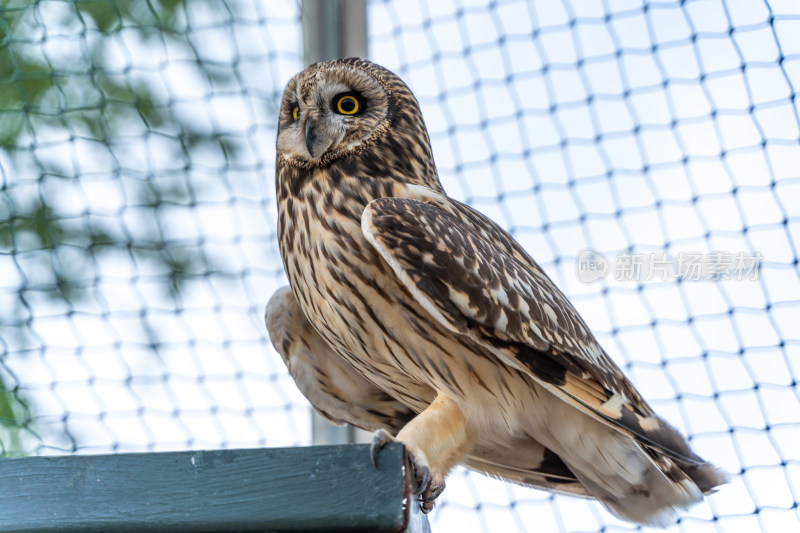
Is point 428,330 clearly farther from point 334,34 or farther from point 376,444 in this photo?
point 334,34

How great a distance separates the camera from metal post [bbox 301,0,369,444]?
7.36ft

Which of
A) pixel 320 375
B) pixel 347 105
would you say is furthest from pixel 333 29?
pixel 320 375

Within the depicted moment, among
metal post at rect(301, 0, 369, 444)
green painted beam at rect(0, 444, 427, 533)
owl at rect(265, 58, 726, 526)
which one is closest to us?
green painted beam at rect(0, 444, 427, 533)

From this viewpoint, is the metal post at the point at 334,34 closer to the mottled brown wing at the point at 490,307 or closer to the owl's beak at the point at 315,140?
the owl's beak at the point at 315,140

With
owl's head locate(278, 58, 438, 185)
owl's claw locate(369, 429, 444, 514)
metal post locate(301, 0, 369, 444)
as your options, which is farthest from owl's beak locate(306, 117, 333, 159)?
owl's claw locate(369, 429, 444, 514)

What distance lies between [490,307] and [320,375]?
51 centimetres

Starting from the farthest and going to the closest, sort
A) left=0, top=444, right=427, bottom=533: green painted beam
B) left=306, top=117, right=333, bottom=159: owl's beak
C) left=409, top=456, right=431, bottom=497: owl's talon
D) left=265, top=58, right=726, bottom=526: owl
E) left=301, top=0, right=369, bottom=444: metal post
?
1. left=301, top=0, right=369, bottom=444: metal post
2. left=306, top=117, right=333, bottom=159: owl's beak
3. left=265, top=58, right=726, bottom=526: owl
4. left=409, top=456, right=431, bottom=497: owl's talon
5. left=0, top=444, right=427, bottom=533: green painted beam

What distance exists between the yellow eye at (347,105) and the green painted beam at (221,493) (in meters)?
0.91

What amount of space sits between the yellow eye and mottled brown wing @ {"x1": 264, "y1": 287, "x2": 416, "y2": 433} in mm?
408

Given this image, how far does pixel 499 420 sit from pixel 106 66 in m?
2.23

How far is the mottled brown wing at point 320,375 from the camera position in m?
1.93

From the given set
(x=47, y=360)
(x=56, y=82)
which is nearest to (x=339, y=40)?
(x=56, y=82)
